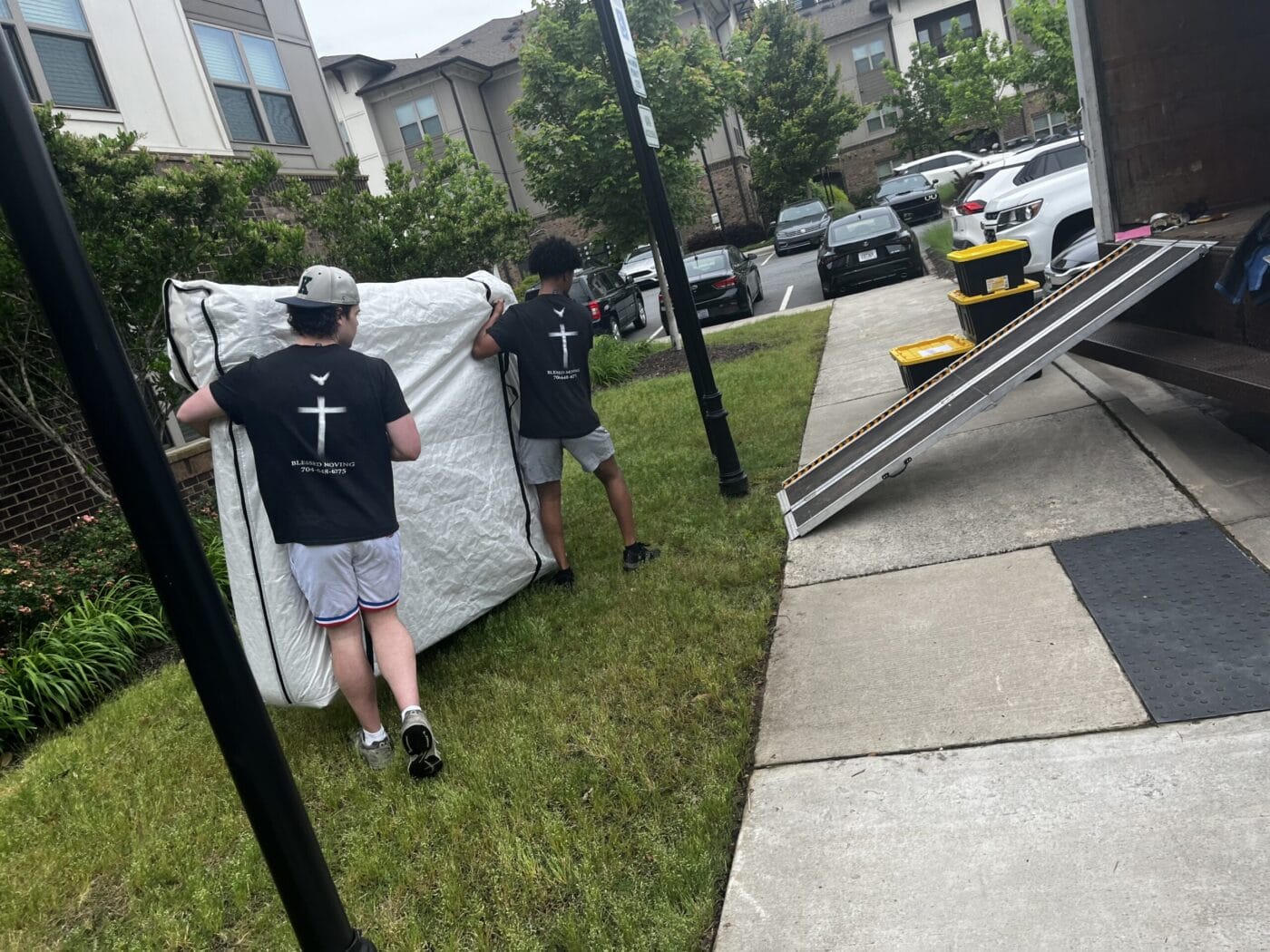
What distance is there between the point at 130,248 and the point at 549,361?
12.6 ft

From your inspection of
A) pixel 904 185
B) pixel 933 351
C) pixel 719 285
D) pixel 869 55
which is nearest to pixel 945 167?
pixel 904 185

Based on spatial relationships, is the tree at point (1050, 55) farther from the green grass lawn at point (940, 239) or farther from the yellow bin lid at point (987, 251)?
the yellow bin lid at point (987, 251)

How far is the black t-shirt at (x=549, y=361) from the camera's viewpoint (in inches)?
195

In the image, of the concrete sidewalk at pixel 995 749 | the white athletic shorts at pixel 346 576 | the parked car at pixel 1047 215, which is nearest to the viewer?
the concrete sidewalk at pixel 995 749

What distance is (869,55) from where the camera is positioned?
44125mm

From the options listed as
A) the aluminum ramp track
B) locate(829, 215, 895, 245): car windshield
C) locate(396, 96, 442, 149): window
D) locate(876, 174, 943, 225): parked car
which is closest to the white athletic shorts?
the aluminum ramp track

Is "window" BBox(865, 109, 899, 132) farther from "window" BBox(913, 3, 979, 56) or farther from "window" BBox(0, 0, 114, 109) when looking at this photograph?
"window" BBox(0, 0, 114, 109)

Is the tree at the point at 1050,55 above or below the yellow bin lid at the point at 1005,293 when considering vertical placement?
above

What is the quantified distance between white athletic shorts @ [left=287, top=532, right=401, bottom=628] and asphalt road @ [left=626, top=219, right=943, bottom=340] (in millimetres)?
13597

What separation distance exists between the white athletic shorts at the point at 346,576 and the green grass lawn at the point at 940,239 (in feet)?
47.7

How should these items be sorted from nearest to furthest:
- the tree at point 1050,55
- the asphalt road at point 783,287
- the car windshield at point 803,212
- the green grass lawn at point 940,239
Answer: the green grass lawn at point 940,239 → the asphalt road at point 783,287 → the tree at point 1050,55 → the car windshield at point 803,212

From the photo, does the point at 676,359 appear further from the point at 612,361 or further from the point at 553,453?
the point at 553,453

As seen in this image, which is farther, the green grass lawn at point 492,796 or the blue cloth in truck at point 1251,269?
the blue cloth in truck at point 1251,269

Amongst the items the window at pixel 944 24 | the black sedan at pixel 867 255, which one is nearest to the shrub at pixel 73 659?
the black sedan at pixel 867 255
